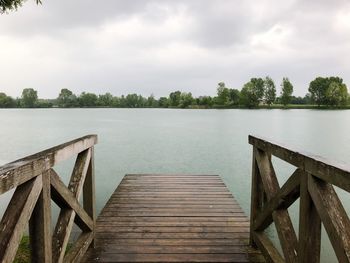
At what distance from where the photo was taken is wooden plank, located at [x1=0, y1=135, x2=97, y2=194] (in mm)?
1453

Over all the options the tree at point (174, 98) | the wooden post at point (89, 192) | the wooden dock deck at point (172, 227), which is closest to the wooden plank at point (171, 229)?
the wooden dock deck at point (172, 227)

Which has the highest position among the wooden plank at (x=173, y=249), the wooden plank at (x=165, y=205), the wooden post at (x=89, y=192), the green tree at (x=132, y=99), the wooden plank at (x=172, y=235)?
the green tree at (x=132, y=99)

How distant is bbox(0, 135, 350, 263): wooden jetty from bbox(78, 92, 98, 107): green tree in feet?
437

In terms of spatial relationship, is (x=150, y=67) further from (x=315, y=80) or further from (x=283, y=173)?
(x=283, y=173)

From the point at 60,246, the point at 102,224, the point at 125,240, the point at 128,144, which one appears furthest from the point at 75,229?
the point at 128,144

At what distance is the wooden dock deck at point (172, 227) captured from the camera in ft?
10.7

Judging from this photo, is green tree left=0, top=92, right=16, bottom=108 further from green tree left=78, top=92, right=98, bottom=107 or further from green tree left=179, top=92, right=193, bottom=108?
green tree left=179, top=92, right=193, bottom=108

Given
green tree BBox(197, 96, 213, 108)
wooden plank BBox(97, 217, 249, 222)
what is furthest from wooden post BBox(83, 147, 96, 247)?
green tree BBox(197, 96, 213, 108)

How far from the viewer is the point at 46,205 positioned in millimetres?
1979

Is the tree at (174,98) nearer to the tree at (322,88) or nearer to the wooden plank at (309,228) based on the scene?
the tree at (322,88)

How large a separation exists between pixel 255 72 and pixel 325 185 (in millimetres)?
143601

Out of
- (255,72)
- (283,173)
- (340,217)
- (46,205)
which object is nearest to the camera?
(340,217)

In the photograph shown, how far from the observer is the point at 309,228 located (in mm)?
1971

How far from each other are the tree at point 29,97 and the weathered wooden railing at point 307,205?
146154 millimetres
